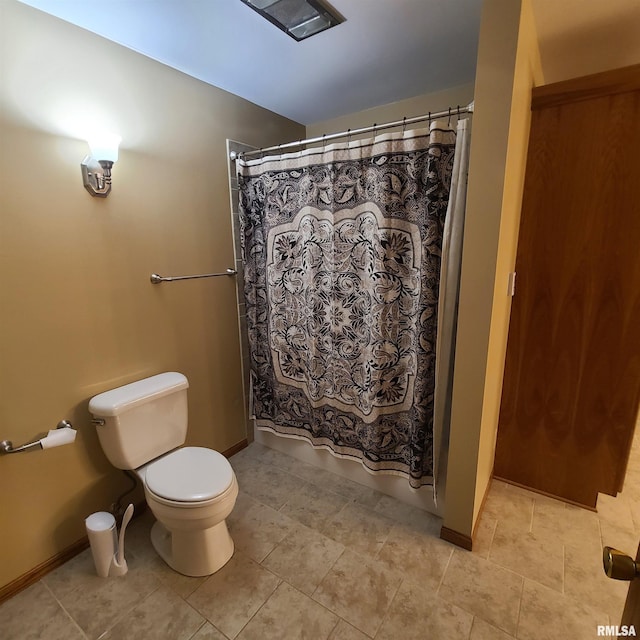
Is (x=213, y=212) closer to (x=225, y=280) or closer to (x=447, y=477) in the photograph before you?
(x=225, y=280)

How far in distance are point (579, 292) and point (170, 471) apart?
2102mm

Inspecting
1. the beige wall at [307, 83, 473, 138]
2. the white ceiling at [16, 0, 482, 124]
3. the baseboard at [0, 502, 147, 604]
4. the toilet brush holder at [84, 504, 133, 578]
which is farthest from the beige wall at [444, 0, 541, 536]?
the baseboard at [0, 502, 147, 604]

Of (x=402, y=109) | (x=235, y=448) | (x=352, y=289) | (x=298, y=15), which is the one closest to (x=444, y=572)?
(x=352, y=289)

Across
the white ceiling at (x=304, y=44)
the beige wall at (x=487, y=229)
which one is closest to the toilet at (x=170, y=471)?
the beige wall at (x=487, y=229)

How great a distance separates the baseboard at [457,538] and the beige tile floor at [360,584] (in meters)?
0.04

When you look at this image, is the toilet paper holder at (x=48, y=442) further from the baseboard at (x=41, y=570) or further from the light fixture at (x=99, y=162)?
the light fixture at (x=99, y=162)

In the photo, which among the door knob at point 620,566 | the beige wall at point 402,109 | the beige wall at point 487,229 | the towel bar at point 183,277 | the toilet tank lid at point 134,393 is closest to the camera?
the door knob at point 620,566

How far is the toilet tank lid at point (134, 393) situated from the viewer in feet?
5.07

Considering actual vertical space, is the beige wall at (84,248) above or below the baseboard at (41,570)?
above

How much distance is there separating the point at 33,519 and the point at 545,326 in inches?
99.9

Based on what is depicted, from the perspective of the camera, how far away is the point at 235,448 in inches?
95.0

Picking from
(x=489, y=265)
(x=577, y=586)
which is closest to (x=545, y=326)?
(x=489, y=265)

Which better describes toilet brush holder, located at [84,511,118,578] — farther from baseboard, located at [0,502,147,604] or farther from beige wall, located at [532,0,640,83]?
beige wall, located at [532,0,640,83]

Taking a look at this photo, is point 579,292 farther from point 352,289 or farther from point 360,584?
point 360,584
